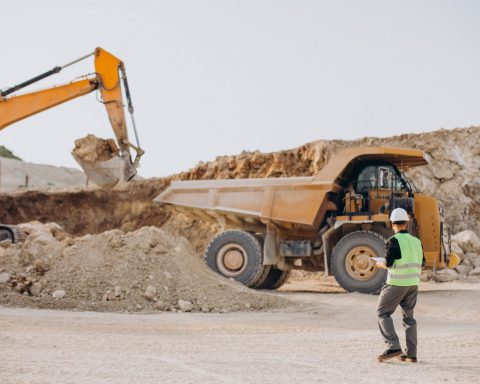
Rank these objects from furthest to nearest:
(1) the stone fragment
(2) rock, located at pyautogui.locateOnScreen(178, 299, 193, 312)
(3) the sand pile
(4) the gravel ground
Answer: (1) the stone fragment
(3) the sand pile
(2) rock, located at pyautogui.locateOnScreen(178, 299, 193, 312)
(4) the gravel ground

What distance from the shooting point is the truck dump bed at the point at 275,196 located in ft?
45.0

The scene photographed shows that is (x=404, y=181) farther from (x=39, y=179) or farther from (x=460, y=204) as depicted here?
(x=39, y=179)

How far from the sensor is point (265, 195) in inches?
567

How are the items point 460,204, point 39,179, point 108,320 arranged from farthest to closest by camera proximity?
point 39,179
point 460,204
point 108,320

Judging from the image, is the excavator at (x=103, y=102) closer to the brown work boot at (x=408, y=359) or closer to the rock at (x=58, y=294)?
the rock at (x=58, y=294)

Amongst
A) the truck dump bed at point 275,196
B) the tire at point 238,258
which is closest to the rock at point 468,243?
the truck dump bed at point 275,196

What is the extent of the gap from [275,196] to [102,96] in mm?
4352

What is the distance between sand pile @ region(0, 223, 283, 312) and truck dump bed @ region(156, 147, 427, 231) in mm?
2513

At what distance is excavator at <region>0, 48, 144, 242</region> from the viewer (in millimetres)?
14109

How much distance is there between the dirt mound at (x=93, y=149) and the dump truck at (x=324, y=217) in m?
1.80

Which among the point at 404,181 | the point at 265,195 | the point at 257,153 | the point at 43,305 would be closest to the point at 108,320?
the point at 43,305

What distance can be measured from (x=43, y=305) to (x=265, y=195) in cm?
564

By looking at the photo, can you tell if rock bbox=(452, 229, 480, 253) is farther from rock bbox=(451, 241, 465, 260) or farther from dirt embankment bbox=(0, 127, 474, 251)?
dirt embankment bbox=(0, 127, 474, 251)

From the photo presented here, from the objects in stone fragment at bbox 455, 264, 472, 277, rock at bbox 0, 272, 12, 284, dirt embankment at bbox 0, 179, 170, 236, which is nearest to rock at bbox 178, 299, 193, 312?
rock at bbox 0, 272, 12, 284
